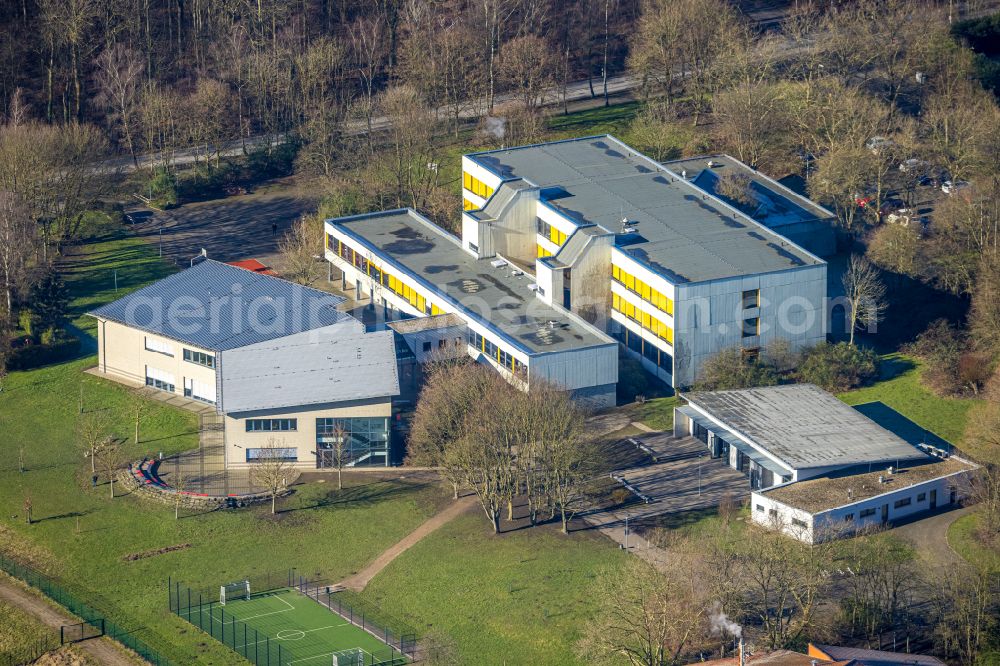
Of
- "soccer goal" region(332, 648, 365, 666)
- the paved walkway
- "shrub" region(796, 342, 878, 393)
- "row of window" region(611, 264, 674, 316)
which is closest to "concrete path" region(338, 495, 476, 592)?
"soccer goal" region(332, 648, 365, 666)

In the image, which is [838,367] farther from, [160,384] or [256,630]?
[160,384]

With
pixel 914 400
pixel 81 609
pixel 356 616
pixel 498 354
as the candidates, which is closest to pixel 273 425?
pixel 498 354

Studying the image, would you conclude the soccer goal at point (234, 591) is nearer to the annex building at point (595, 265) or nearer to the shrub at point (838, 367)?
the annex building at point (595, 265)

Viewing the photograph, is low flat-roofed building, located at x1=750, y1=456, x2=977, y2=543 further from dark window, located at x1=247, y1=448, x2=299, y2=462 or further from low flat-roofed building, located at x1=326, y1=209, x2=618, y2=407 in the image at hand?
dark window, located at x1=247, y1=448, x2=299, y2=462

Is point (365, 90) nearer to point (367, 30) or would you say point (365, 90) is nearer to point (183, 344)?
point (367, 30)

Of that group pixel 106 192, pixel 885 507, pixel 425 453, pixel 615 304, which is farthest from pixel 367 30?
pixel 885 507
